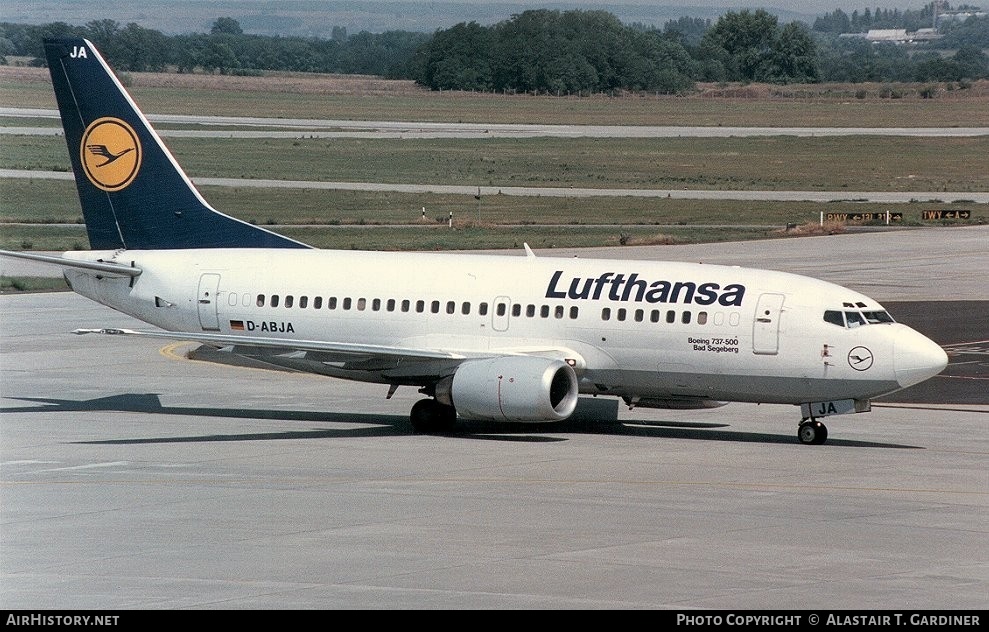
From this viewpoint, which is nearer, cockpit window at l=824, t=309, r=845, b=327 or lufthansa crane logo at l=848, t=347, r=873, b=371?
lufthansa crane logo at l=848, t=347, r=873, b=371

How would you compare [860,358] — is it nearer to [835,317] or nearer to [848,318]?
[848,318]

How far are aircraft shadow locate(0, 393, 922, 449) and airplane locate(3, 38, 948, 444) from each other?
0.80 m

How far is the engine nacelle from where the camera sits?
36281mm

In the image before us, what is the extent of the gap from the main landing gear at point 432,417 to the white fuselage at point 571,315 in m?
0.77

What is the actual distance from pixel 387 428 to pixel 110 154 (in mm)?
10689

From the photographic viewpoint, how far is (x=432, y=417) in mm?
38688

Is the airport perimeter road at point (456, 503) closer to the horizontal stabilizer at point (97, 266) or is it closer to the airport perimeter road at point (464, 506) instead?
the airport perimeter road at point (464, 506)

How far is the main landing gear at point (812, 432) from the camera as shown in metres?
37.2

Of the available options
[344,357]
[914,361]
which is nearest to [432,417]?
[344,357]

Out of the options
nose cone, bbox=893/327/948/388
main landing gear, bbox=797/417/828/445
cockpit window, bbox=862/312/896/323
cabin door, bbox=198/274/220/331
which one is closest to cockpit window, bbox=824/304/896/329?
cockpit window, bbox=862/312/896/323

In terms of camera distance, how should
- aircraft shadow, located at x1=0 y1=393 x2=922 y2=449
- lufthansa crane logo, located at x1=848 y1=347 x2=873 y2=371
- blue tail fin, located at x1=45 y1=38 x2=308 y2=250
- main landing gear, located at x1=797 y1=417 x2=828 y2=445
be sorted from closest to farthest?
1. lufthansa crane logo, located at x1=848 y1=347 x2=873 y2=371
2. main landing gear, located at x1=797 y1=417 x2=828 y2=445
3. aircraft shadow, located at x1=0 y1=393 x2=922 y2=449
4. blue tail fin, located at x1=45 y1=38 x2=308 y2=250

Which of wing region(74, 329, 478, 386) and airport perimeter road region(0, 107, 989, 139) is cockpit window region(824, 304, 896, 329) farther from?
airport perimeter road region(0, 107, 989, 139)

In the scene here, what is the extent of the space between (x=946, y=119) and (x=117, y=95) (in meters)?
151
